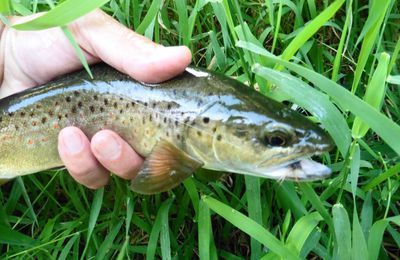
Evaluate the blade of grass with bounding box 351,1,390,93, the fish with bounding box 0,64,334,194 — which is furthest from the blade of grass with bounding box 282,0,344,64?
the fish with bounding box 0,64,334,194

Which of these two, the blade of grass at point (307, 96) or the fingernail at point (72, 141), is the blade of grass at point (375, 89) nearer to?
the blade of grass at point (307, 96)

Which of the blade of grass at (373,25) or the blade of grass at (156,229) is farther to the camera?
the blade of grass at (156,229)

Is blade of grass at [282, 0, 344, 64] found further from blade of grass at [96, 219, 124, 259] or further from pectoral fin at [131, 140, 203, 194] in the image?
blade of grass at [96, 219, 124, 259]

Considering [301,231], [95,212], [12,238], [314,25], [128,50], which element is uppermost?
[314,25]

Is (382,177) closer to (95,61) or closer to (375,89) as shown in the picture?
(375,89)

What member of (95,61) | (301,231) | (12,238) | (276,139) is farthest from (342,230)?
(12,238)

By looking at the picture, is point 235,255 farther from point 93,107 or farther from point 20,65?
point 20,65

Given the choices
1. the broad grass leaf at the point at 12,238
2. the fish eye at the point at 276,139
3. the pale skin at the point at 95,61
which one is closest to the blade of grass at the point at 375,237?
the fish eye at the point at 276,139
